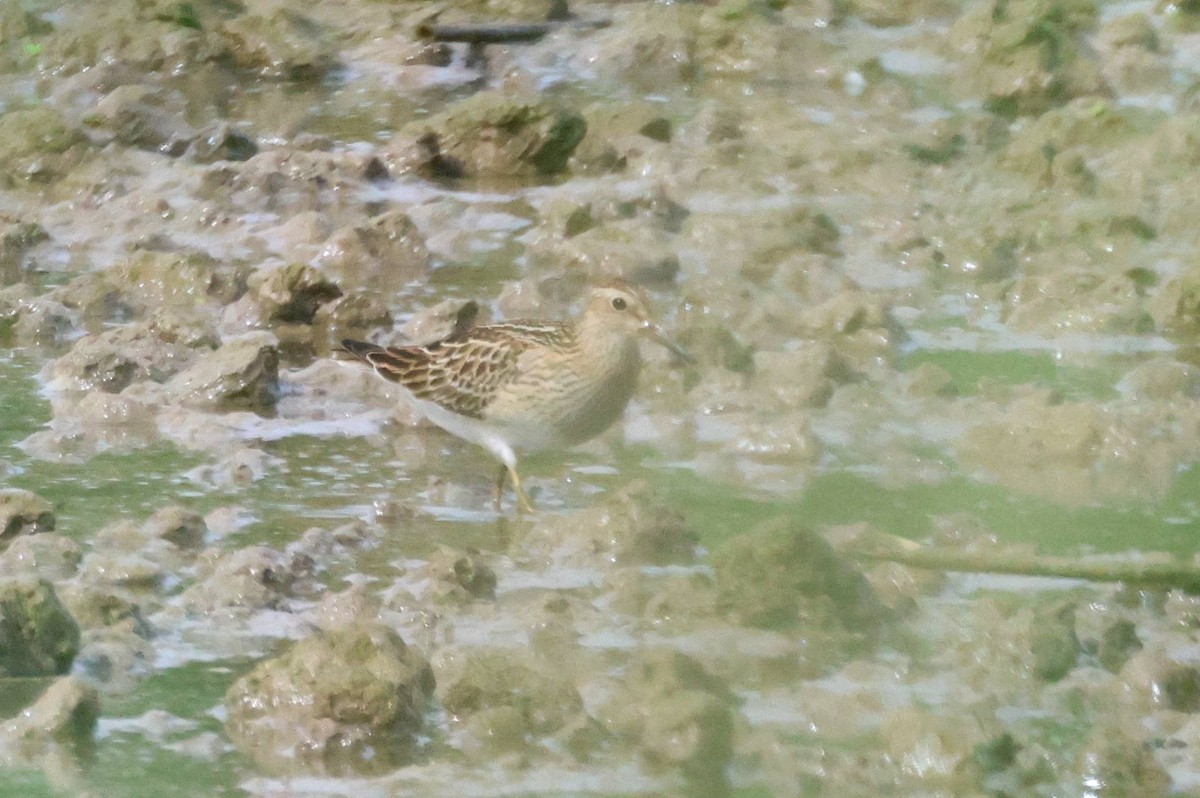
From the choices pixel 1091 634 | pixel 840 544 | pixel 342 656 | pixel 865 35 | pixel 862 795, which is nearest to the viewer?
pixel 862 795

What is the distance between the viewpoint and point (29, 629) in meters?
5.78

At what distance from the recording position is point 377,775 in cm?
532

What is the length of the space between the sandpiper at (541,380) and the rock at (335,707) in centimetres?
206

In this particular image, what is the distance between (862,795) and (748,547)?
50.2 inches

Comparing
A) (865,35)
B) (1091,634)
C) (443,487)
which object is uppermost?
(1091,634)

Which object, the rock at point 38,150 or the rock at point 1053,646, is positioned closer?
the rock at point 1053,646

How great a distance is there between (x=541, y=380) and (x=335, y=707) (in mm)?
2482

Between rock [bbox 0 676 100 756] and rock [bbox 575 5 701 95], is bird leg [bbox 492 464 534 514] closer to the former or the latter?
rock [bbox 0 676 100 756]

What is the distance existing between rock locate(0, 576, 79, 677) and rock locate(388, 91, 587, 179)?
20.9ft

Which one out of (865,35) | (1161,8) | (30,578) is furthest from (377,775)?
(1161,8)

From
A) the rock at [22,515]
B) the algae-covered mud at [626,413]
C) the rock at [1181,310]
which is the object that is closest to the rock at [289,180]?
the algae-covered mud at [626,413]

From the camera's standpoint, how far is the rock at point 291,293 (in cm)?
945

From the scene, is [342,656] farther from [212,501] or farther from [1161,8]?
[1161,8]

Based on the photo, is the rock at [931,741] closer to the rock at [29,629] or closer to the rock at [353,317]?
the rock at [29,629]
